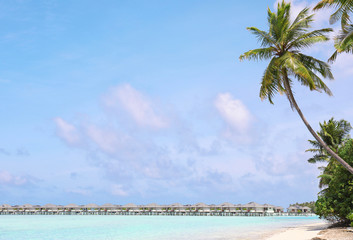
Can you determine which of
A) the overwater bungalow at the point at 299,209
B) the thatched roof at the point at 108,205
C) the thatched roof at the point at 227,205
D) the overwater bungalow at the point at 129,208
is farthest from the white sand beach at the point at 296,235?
A: the thatched roof at the point at 108,205

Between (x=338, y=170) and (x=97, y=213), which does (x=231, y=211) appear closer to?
(x=97, y=213)

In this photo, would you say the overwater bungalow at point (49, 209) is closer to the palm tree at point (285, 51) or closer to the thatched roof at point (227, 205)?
the thatched roof at point (227, 205)

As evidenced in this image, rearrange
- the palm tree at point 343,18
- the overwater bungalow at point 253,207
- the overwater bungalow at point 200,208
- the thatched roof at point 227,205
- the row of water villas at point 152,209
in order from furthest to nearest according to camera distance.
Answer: the overwater bungalow at point 200,208 → the row of water villas at point 152,209 → the thatched roof at point 227,205 → the overwater bungalow at point 253,207 → the palm tree at point 343,18

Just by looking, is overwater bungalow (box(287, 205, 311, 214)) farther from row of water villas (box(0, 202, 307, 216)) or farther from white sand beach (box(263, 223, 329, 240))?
white sand beach (box(263, 223, 329, 240))

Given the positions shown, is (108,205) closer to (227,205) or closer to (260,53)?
(227,205)

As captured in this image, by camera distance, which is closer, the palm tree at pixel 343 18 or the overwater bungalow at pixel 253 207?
the palm tree at pixel 343 18

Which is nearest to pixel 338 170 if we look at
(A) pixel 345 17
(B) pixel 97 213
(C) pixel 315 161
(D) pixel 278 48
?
(D) pixel 278 48

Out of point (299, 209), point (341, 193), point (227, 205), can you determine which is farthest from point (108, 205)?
point (341, 193)

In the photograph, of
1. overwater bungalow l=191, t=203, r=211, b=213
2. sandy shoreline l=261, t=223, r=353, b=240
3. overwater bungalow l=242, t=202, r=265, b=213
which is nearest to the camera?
sandy shoreline l=261, t=223, r=353, b=240

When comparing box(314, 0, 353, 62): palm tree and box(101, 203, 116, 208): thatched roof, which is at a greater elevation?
box(314, 0, 353, 62): palm tree

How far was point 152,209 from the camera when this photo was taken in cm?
8138

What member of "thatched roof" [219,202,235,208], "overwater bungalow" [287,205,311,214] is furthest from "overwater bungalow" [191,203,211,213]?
"overwater bungalow" [287,205,311,214]

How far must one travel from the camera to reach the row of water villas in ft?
238

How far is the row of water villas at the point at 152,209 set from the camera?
72.5 metres
